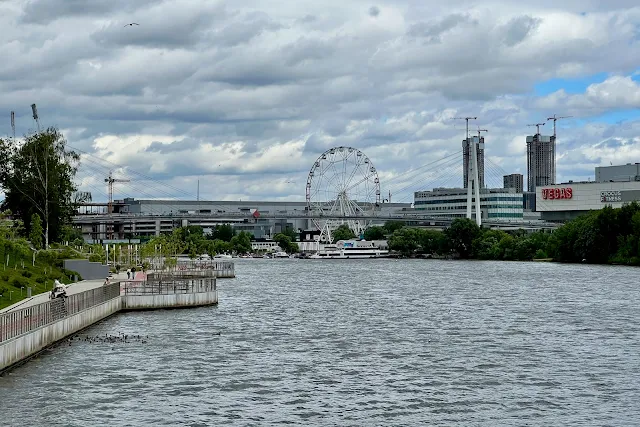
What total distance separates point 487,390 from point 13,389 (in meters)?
19.2

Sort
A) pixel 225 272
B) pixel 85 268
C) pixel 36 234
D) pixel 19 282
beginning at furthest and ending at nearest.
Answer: pixel 225 272, pixel 36 234, pixel 85 268, pixel 19 282

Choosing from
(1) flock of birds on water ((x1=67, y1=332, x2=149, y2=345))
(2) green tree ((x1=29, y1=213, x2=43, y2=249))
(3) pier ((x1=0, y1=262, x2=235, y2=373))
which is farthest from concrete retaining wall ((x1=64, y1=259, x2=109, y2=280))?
(1) flock of birds on water ((x1=67, y1=332, x2=149, y2=345))

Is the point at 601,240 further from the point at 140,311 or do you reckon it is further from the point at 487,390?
the point at 487,390

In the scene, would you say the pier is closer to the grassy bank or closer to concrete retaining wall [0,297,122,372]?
concrete retaining wall [0,297,122,372]

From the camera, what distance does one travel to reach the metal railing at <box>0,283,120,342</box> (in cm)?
→ 4466

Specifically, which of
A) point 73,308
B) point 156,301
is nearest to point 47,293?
point 156,301

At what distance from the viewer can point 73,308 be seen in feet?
193

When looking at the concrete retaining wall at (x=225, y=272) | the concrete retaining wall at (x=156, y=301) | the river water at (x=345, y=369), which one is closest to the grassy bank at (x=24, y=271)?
the concrete retaining wall at (x=156, y=301)

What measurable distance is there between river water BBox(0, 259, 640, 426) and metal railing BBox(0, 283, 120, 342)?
5.42ft

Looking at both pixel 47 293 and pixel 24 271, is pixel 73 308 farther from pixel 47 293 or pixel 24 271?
pixel 24 271

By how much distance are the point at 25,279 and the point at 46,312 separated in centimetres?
2237

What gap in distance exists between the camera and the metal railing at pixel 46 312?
147ft

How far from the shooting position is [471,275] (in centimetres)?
14775

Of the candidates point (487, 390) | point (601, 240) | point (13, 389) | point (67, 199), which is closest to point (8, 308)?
point (13, 389)
